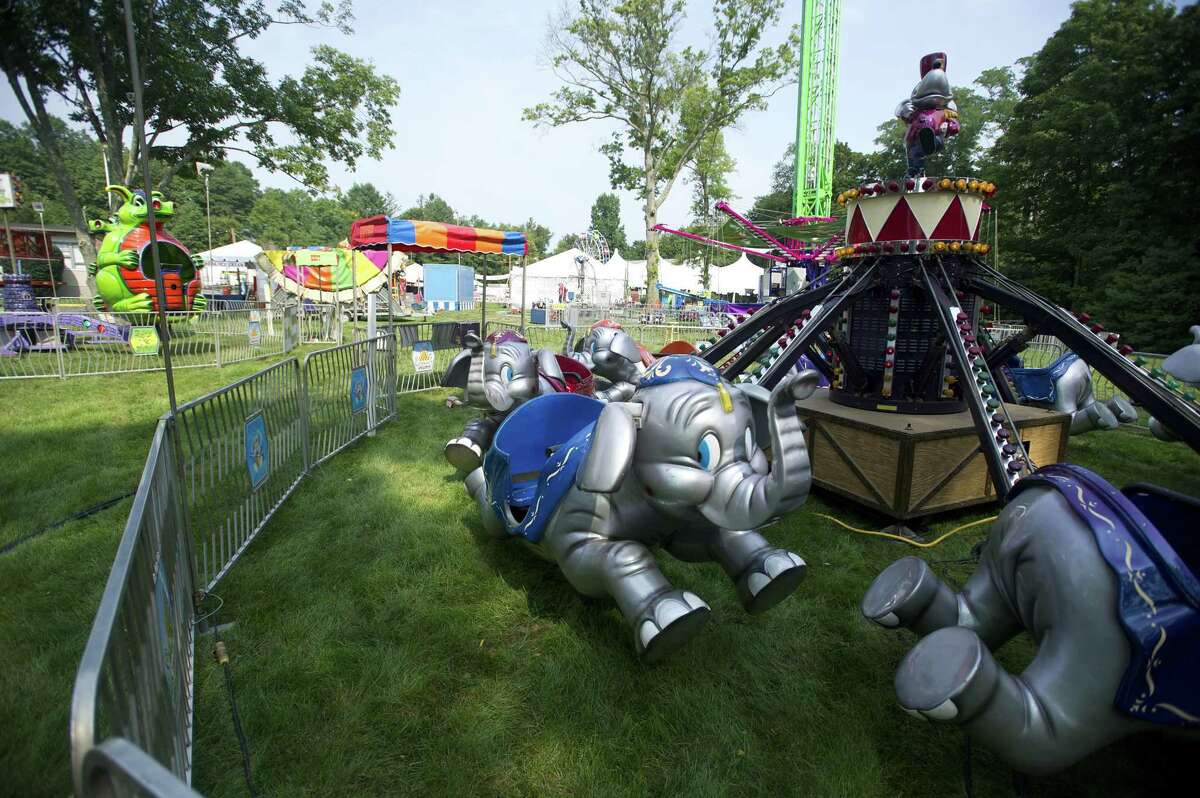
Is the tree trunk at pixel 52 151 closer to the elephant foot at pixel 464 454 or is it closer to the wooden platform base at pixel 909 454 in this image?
the elephant foot at pixel 464 454

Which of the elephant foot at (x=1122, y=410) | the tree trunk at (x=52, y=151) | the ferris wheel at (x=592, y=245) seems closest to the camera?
Answer: the elephant foot at (x=1122, y=410)

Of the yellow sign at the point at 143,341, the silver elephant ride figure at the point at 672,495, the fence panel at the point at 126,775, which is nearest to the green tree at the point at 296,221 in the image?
the yellow sign at the point at 143,341

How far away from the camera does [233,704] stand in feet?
8.70

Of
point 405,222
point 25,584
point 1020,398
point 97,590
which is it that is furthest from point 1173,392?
point 405,222

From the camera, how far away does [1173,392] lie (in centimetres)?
344

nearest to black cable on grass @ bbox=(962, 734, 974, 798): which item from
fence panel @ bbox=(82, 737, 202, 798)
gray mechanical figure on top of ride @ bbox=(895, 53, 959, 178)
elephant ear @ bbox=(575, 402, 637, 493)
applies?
elephant ear @ bbox=(575, 402, 637, 493)

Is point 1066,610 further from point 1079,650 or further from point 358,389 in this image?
point 358,389

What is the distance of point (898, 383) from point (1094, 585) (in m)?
3.79

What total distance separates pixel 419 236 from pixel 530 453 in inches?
213

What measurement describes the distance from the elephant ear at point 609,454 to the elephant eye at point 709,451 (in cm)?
28

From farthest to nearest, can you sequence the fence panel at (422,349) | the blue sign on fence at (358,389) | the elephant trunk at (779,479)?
the fence panel at (422,349) → the blue sign on fence at (358,389) → the elephant trunk at (779,479)

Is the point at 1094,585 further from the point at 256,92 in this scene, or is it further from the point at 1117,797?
the point at 256,92

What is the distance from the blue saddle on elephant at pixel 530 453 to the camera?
3160 mm

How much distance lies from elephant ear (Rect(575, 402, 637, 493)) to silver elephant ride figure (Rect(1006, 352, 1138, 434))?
20.1 feet
